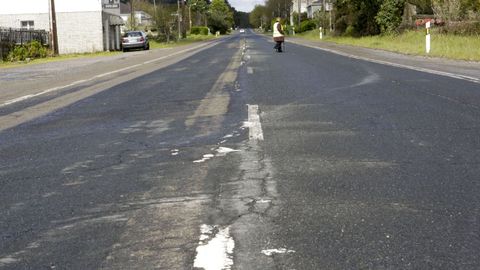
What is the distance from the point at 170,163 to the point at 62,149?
155 centimetres

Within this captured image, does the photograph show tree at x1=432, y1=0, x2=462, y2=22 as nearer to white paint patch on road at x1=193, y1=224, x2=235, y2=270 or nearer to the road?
the road

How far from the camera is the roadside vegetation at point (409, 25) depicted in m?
28.0

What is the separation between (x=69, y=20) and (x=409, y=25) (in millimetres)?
25476

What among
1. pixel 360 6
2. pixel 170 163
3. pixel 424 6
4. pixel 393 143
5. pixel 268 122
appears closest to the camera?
pixel 170 163

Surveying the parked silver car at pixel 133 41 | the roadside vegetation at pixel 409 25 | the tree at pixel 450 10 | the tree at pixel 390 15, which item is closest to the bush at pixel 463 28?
the roadside vegetation at pixel 409 25

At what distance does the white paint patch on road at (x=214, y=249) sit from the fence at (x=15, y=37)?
31.8m

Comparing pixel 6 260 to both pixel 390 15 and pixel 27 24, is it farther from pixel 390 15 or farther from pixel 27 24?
pixel 390 15

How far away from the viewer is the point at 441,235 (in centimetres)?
383

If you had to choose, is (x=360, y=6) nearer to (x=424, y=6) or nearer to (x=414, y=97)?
(x=424, y=6)

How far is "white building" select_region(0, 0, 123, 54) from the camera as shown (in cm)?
4366

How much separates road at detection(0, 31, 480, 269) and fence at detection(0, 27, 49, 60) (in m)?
25.2

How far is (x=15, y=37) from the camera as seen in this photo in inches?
1393

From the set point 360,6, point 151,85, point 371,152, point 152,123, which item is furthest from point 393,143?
point 360,6

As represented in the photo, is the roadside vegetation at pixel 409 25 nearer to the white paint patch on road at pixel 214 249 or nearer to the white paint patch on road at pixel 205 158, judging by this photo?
the white paint patch on road at pixel 205 158
